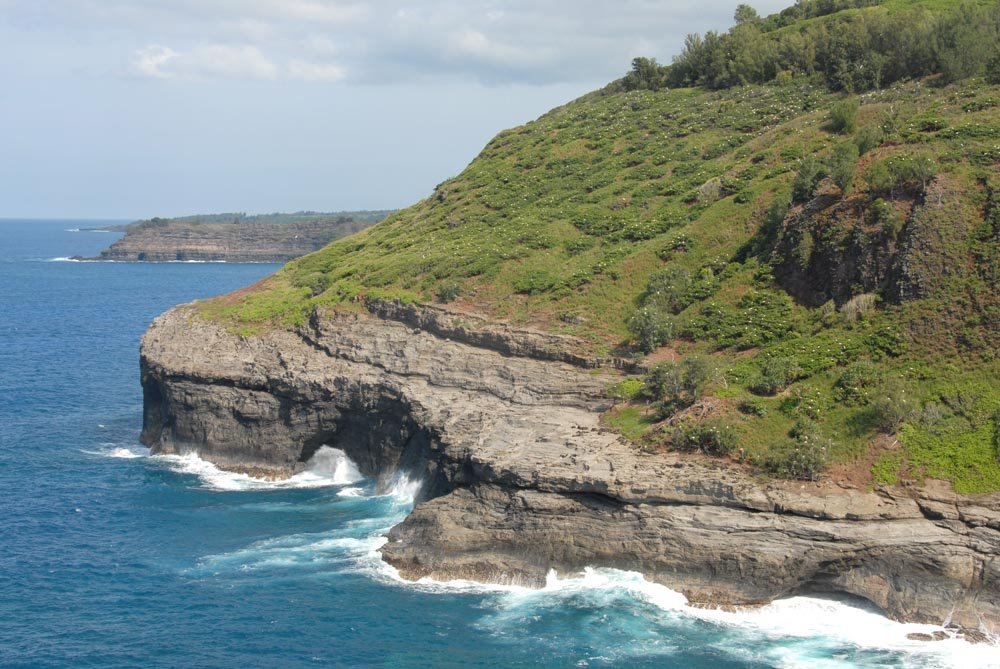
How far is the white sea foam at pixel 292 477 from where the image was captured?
5341 cm

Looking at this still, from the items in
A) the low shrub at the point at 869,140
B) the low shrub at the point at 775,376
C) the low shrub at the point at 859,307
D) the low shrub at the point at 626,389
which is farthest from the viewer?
the low shrub at the point at 869,140

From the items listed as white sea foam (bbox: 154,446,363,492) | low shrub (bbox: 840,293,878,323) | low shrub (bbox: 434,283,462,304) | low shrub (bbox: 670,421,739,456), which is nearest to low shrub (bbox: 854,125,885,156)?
low shrub (bbox: 840,293,878,323)

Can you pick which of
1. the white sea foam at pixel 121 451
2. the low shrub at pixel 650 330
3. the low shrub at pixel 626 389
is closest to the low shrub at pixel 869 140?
the low shrub at pixel 650 330

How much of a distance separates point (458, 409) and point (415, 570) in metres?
10.4

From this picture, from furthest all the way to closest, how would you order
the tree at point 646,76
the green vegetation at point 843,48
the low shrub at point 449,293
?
1. the tree at point 646,76
2. the green vegetation at point 843,48
3. the low shrub at point 449,293

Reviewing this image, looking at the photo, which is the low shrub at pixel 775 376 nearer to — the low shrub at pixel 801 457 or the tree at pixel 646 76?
the low shrub at pixel 801 457

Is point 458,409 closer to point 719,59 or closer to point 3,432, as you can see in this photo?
point 3,432

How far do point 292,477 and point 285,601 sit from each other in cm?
1797

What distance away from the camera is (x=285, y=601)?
123 ft

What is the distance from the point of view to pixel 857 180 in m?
49.0

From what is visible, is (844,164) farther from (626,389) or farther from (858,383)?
(626,389)

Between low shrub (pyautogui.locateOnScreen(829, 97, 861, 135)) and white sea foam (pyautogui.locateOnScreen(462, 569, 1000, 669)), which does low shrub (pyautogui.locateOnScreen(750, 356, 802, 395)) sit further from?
low shrub (pyautogui.locateOnScreen(829, 97, 861, 135))

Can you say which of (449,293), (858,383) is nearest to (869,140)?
(858,383)

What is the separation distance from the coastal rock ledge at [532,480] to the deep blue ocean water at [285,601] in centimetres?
121
